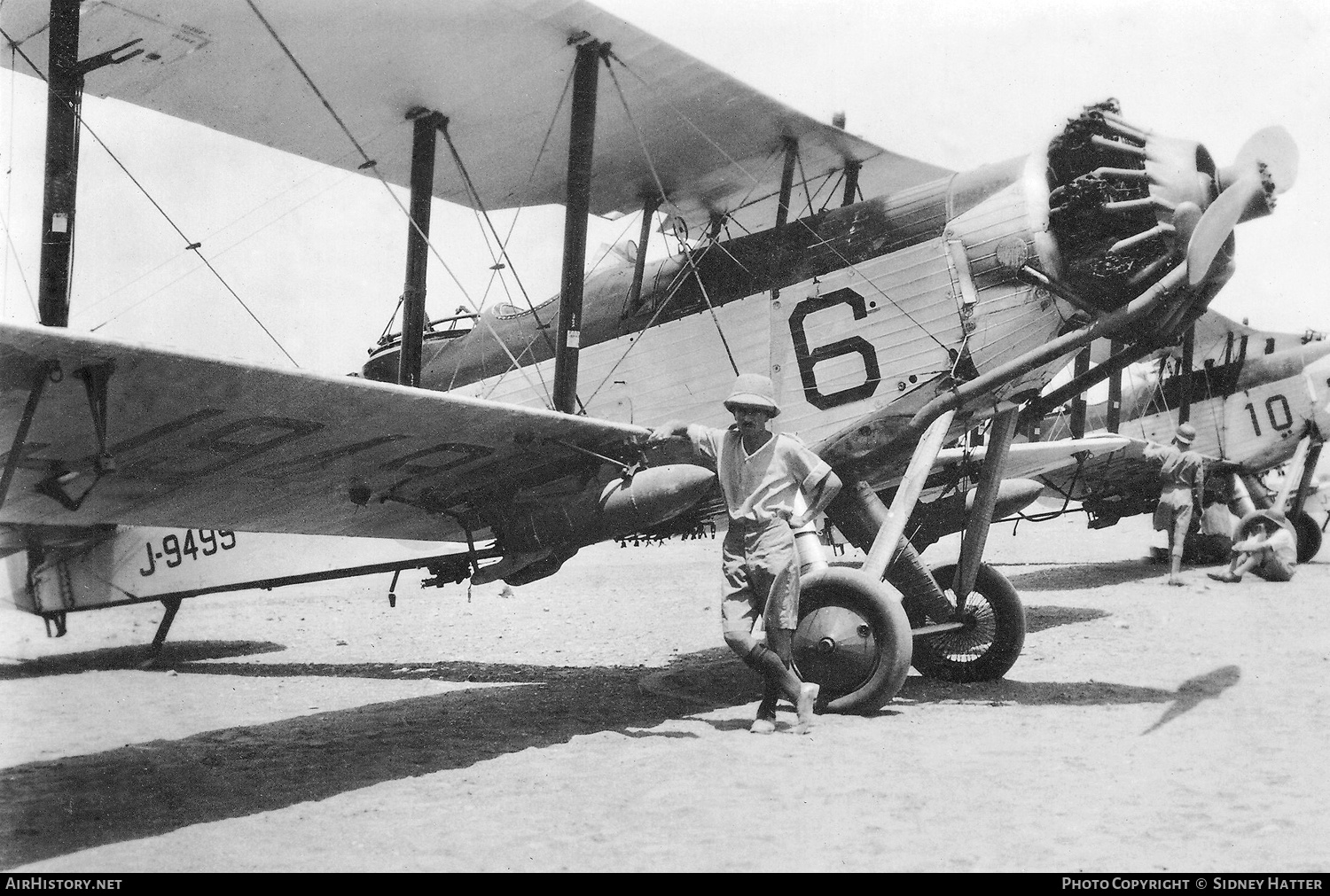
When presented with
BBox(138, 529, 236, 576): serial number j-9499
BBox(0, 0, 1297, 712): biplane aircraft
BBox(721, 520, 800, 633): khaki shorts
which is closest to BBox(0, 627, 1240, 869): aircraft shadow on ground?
BBox(721, 520, 800, 633): khaki shorts

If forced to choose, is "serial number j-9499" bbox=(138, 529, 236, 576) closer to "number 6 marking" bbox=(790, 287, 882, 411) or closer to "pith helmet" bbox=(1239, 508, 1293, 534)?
"number 6 marking" bbox=(790, 287, 882, 411)

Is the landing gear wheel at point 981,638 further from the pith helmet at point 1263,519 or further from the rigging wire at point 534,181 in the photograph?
the pith helmet at point 1263,519

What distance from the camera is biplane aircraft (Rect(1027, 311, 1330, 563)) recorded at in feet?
45.3

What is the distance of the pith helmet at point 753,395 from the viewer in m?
4.78

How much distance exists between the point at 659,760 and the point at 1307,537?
13878 millimetres

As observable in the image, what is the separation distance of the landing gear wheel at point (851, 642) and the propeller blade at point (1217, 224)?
6.67ft

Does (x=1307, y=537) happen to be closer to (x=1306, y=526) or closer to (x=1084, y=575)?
(x=1306, y=526)

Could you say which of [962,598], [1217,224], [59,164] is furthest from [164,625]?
[1217,224]

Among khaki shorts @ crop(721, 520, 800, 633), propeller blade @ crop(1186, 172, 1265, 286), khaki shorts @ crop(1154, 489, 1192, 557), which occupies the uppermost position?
propeller blade @ crop(1186, 172, 1265, 286)

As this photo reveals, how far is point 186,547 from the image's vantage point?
8.73 m

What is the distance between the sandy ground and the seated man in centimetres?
280

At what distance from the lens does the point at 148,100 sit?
7.21 meters

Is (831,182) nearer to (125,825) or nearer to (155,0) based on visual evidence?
(155,0)

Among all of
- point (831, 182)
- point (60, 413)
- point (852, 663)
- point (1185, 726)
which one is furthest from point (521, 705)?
point (831, 182)
